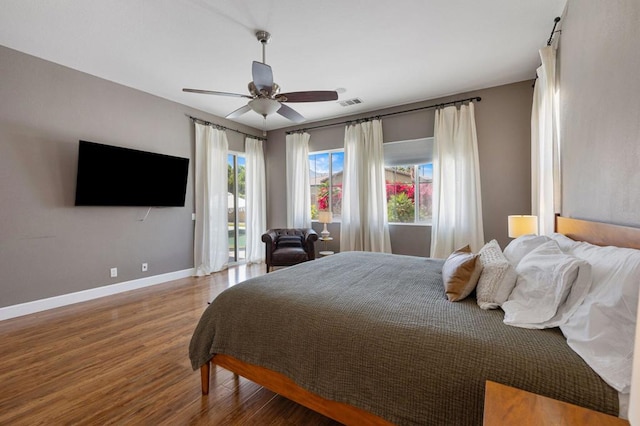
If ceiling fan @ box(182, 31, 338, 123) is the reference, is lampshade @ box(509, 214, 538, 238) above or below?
below

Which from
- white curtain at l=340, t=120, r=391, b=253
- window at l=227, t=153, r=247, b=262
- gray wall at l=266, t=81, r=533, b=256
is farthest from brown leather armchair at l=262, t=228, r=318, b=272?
gray wall at l=266, t=81, r=533, b=256

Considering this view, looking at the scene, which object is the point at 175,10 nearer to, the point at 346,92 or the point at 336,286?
the point at 346,92

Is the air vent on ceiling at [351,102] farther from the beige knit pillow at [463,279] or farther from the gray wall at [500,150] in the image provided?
the beige knit pillow at [463,279]

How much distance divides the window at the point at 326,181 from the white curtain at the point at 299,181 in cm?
22

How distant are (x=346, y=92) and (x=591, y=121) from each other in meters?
3.20

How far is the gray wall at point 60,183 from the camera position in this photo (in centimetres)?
320

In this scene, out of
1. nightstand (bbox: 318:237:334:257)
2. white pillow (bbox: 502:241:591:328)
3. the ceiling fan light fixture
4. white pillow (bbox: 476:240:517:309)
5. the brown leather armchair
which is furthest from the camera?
nightstand (bbox: 318:237:334:257)

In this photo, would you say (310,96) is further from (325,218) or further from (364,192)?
(325,218)

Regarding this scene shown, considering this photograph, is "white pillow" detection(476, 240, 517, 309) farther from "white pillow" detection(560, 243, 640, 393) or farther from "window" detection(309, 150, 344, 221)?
"window" detection(309, 150, 344, 221)

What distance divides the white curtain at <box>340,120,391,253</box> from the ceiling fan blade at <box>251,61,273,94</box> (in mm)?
2754

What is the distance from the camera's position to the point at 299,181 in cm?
600

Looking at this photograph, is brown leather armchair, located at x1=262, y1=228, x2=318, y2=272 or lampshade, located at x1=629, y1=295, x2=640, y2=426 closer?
lampshade, located at x1=629, y1=295, x2=640, y2=426

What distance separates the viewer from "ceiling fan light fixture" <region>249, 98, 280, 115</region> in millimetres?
2842

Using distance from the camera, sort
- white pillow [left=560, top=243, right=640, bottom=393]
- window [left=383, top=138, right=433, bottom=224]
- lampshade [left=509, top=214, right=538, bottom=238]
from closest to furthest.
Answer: white pillow [left=560, top=243, right=640, bottom=393] → lampshade [left=509, top=214, right=538, bottom=238] → window [left=383, top=138, right=433, bottom=224]
